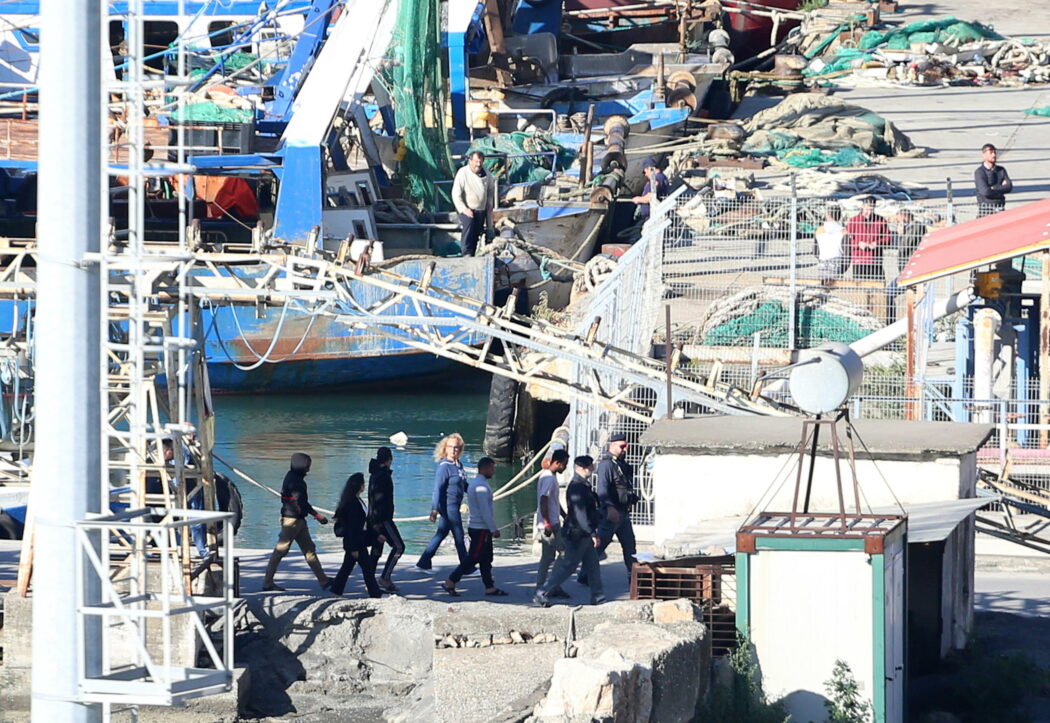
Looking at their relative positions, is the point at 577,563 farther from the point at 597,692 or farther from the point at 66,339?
the point at 66,339

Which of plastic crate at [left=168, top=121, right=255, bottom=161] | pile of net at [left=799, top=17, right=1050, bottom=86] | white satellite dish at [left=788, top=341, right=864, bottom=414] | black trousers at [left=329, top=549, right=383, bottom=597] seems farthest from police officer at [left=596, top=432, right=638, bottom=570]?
pile of net at [left=799, top=17, right=1050, bottom=86]

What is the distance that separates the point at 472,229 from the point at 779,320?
26.6 ft

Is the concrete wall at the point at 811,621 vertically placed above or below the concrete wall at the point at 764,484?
below

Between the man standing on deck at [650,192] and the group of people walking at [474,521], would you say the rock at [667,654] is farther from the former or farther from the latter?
Answer: the man standing on deck at [650,192]

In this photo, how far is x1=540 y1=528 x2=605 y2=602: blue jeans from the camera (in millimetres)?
14172

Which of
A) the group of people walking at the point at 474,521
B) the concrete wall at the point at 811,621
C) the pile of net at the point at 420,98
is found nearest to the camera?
the concrete wall at the point at 811,621

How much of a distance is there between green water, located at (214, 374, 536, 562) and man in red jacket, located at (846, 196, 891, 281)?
5.36 m

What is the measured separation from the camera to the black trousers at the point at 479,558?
48.5ft

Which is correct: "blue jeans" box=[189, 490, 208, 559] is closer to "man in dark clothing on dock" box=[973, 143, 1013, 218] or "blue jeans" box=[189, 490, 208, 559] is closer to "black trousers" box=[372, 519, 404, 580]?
"black trousers" box=[372, 519, 404, 580]

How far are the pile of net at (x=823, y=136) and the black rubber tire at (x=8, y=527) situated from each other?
785 inches

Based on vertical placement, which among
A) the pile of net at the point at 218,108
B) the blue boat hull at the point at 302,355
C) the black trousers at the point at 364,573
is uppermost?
the pile of net at the point at 218,108

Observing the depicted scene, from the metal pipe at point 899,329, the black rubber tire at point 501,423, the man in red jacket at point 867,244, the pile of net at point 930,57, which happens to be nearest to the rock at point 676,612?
the metal pipe at point 899,329

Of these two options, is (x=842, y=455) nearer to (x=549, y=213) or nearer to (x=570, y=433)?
(x=570, y=433)

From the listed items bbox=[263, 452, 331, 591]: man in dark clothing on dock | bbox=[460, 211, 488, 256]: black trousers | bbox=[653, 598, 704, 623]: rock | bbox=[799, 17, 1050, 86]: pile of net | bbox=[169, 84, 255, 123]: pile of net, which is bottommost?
bbox=[653, 598, 704, 623]: rock
